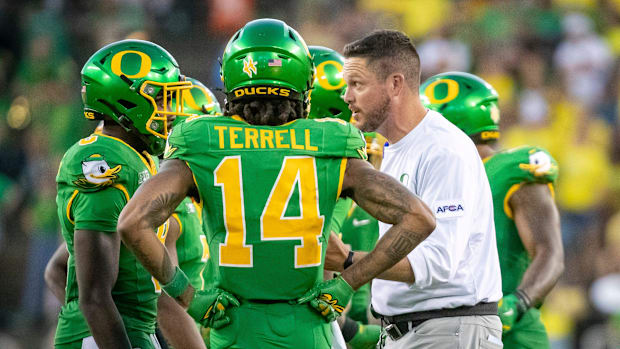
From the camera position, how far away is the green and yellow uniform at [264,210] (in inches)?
149

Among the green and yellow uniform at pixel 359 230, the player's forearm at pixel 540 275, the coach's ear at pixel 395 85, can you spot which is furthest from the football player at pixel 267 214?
the green and yellow uniform at pixel 359 230

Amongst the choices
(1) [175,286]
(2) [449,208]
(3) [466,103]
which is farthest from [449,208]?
(3) [466,103]

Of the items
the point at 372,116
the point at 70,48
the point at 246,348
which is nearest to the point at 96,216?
the point at 246,348

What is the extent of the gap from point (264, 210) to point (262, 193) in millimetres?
70

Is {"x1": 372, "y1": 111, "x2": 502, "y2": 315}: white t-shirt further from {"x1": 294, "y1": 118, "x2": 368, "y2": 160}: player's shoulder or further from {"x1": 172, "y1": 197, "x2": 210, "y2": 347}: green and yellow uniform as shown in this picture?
{"x1": 172, "y1": 197, "x2": 210, "y2": 347}: green and yellow uniform

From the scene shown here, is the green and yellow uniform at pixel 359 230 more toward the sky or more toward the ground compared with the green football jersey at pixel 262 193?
more toward the ground

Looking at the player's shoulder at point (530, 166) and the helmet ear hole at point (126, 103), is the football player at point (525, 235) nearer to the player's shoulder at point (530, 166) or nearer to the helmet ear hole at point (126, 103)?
the player's shoulder at point (530, 166)

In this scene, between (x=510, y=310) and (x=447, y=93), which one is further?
(x=447, y=93)

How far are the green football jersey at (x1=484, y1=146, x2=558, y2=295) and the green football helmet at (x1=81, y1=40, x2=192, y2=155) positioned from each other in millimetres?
2091

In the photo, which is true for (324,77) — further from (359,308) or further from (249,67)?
(249,67)

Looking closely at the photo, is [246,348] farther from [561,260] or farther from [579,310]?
[579,310]

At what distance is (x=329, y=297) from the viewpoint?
3865 millimetres

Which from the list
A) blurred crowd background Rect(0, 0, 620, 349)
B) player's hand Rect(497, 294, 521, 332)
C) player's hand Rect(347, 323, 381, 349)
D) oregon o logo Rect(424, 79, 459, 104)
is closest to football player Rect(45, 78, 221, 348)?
player's hand Rect(347, 323, 381, 349)

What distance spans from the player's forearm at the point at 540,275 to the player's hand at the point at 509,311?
0.14 metres
